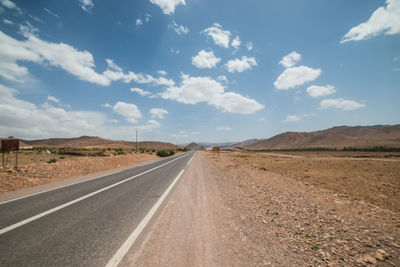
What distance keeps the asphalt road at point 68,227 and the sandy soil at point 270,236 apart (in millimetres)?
768

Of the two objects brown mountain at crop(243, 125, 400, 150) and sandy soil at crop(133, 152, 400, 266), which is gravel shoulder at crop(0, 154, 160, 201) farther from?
brown mountain at crop(243, 125, 400, 150)

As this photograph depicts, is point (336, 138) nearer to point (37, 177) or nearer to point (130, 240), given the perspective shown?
point (130, 240)

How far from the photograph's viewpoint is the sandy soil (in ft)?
9.21

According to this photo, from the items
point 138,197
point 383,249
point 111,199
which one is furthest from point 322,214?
point 111,199

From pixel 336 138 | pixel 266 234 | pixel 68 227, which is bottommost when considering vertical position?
pixel 266 234

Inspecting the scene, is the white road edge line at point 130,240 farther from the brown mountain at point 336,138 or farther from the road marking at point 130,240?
A: the brown mountain at point 336,138

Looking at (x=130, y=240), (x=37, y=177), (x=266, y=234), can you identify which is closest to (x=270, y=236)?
(x=266, y=234)

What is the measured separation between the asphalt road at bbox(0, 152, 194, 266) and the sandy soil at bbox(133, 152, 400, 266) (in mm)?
768

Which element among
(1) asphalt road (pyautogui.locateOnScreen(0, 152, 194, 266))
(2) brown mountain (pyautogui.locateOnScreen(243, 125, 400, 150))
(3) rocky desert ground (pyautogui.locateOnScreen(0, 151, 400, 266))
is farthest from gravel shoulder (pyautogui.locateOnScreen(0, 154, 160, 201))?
(2) brown mountain (pyautogui.locateOnScreen(243, 125, 400, 150))

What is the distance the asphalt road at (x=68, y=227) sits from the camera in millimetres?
2803

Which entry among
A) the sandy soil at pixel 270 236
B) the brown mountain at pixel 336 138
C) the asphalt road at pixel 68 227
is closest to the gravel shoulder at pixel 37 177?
the asphalt road at pixel 68 227

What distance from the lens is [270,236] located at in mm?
3672

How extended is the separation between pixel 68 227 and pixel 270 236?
4869mm

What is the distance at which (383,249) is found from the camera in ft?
9.73
